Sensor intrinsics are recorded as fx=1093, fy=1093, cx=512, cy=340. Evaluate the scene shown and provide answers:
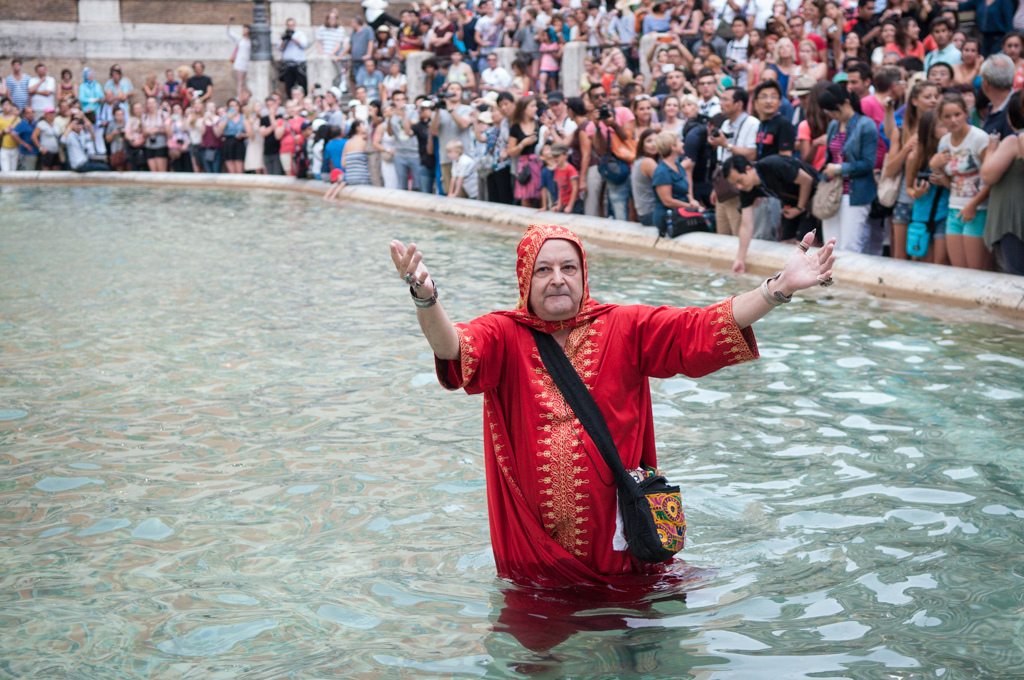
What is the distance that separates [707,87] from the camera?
13258 millimetres

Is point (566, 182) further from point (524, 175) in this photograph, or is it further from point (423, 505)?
point (423, 505)

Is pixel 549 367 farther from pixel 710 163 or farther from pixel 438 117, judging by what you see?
pixel 438 117

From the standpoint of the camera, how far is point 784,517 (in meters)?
5.04

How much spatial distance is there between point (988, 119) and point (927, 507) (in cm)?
559

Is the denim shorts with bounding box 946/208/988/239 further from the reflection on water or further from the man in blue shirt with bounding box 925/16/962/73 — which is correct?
the man in blue shirt with bounding box 925/16/962/73

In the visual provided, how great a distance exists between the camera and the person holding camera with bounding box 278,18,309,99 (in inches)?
1140

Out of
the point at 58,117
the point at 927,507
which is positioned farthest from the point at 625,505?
the point at 58,117

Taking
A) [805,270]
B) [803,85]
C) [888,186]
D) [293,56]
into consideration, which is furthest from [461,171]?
[805,270]

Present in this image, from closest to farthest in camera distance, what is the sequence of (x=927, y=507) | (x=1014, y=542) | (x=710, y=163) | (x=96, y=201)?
(x=1014, y=542) < (x=927, y=507) < (x=710, y=163) < (x=96, y=201)

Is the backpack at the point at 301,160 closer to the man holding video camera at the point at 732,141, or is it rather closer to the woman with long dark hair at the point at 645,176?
the woman with long dark hair at the point at 645,176

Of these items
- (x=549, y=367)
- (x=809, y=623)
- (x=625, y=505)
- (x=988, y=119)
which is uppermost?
(x=988, y=119)

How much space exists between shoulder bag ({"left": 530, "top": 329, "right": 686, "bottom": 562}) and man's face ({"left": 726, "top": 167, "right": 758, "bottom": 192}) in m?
7.63

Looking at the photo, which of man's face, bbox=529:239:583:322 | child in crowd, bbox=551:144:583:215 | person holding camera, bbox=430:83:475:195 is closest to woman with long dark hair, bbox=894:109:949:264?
child in crowd, bbox=551:144:583:215

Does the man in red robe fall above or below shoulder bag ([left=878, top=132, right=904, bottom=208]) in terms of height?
below
